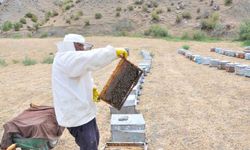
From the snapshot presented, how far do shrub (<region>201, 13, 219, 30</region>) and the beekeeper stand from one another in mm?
29831

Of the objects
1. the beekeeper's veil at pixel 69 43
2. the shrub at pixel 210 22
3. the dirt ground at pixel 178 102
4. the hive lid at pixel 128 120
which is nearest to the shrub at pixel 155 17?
the shrub at pixel 210 22

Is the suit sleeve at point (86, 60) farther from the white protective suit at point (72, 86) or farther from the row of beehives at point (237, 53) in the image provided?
the row of beehives at point (237, 53)

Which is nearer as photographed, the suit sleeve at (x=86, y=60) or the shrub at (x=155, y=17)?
the suit sleeve at (x=86, y=60)

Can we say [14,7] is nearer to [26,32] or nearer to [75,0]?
[75,0]

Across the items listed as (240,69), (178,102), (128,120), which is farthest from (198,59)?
(128,120)

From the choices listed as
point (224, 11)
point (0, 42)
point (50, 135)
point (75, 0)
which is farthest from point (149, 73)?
point (75, 0)

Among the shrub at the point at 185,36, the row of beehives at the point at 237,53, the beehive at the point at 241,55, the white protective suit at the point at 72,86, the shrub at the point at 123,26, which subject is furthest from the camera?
the shrub at the point at 123,26

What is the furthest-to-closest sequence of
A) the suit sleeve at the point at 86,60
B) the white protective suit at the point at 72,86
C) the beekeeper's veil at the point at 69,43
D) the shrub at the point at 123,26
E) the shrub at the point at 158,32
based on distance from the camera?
the shrub at the point at 123,26
the shrub at the point at 158,32
the beekeeper's veil at the point at 69,43
the white protective suit at the point at 72,86
the suit sleeve at the point at 86,60

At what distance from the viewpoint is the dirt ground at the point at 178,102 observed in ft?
23.0

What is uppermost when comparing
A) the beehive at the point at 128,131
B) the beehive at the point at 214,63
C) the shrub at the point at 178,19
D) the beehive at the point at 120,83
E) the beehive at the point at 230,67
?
the beehive at the point at 120,83

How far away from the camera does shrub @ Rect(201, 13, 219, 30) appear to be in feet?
110

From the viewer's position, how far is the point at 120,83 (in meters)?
4.73

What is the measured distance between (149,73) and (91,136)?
9.83 m

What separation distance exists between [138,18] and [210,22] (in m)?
8.13
